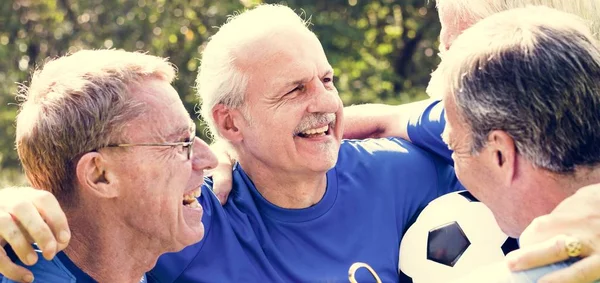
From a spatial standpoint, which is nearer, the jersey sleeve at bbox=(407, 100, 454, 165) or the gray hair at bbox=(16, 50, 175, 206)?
the gray hair at bbox=(16, 50, 175, 206)

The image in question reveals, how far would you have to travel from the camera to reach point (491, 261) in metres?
3.44

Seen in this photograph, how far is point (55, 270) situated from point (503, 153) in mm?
1463

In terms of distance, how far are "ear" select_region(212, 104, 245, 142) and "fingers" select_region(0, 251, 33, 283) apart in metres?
1.31

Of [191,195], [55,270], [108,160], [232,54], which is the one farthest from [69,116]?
[232,54]

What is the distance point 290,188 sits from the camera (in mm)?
3748

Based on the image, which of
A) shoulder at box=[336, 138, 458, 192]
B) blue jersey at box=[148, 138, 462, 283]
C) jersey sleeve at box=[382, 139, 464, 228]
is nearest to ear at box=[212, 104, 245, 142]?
blue jersey at box=[148, 138, 462, 283]

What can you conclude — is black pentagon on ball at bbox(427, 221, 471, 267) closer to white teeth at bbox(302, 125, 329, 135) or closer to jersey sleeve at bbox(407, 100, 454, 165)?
jersey sleeve at bbox(407, 100, 454, 165)

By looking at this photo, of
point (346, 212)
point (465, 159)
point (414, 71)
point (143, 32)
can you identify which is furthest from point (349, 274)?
point (414, 71)

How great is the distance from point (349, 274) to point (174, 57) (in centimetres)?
630

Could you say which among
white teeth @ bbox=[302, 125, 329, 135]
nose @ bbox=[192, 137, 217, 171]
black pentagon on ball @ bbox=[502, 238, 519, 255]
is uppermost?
nose @ bbox=[192, 137, 217, 171]

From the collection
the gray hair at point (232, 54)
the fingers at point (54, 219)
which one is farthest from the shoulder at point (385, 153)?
the fingers at point (54, 219)

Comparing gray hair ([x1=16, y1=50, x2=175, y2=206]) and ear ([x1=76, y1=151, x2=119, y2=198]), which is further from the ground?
gray hair ([x1=16, y1=50, x2=175, y2=206])

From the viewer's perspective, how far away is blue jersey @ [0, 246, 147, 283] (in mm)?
2830

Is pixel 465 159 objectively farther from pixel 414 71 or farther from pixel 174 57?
pixel 414 71
